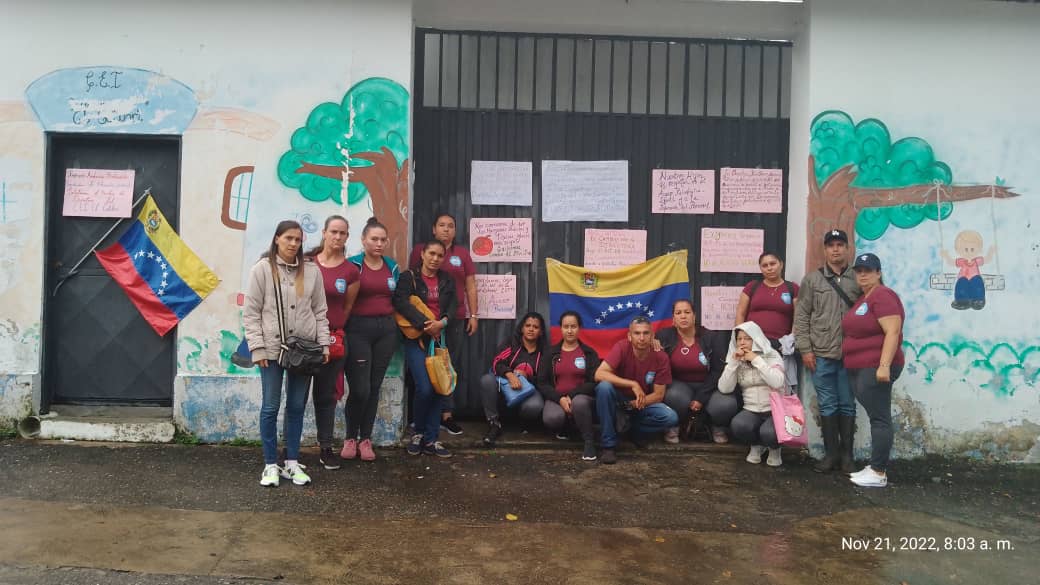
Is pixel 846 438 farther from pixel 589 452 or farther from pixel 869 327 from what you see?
pixel 589 452

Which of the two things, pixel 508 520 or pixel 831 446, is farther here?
pixel 831 446

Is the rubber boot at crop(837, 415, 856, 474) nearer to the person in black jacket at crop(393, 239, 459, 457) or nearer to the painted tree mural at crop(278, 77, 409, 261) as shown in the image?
the person in black jacket at crop(393, 239, 459, 457)

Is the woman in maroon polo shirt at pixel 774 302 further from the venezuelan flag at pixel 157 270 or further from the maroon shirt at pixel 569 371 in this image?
the venezuelan flag at pixel 157 270

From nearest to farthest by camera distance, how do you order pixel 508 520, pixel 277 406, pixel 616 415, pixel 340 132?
1. pixel 508 520
2. pixel 277 406
3. pixel 616 415
4. pixel 340 132

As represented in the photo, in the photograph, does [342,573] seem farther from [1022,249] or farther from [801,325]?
[1022,249]

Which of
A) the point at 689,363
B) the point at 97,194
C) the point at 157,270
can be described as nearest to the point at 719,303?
the point at 689,363

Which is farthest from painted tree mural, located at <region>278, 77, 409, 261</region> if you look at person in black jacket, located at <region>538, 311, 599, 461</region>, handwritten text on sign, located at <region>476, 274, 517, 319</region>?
person in black jacket, located at <region>538, 311, 599, 461</region>

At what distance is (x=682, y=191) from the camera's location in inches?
273

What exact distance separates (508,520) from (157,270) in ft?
12.0

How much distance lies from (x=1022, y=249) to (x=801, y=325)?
2056 mm

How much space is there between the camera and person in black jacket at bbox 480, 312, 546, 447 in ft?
20.9

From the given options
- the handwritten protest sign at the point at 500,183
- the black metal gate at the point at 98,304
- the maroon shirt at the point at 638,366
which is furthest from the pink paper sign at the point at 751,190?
the black metal gate at the point at 98,304

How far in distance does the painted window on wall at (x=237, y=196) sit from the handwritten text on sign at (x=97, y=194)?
32.6 inches

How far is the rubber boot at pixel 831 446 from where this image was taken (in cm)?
615
